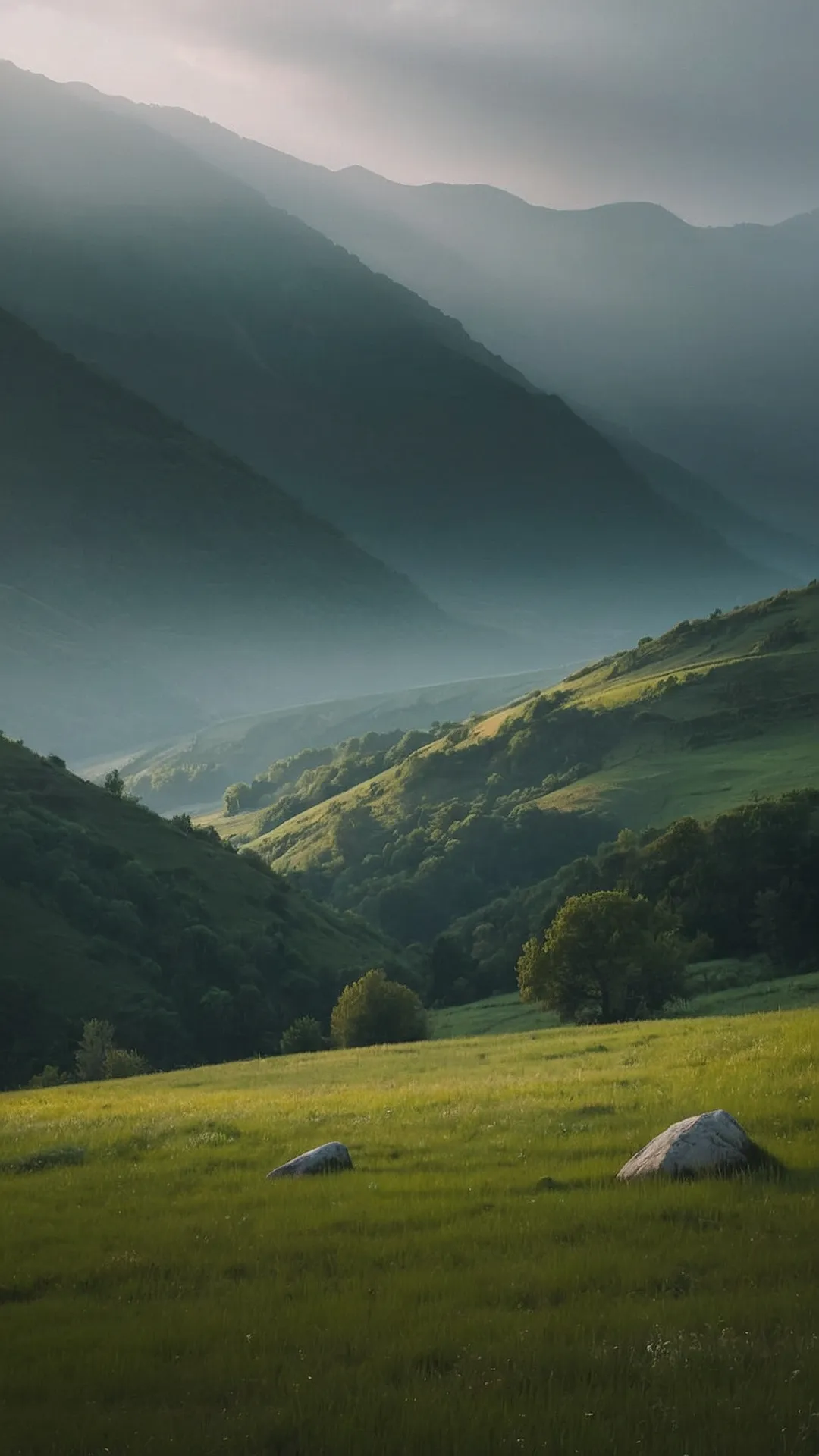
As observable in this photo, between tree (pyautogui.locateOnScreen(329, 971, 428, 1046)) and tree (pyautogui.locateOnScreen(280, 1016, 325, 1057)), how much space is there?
402 inches

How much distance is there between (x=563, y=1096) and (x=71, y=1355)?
16629 millimetres

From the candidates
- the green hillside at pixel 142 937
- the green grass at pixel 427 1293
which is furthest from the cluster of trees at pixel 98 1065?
the green grass at pixel 427 1293

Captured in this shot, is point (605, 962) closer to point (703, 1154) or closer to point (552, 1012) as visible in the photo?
point (552, 1012)

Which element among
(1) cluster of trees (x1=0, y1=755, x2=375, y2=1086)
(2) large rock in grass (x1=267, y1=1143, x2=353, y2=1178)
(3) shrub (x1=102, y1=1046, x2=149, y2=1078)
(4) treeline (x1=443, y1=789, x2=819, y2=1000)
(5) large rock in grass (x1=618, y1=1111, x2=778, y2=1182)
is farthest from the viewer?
(1) cluster of trees (x1=0, y1=755, x2=375, y2=1086)

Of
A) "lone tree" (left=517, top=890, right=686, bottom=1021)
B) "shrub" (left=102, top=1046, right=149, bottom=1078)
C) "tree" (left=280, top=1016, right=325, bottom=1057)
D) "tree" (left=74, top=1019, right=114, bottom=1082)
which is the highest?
"lone tree" (left=517, top=890, right=686, bottom=1021)

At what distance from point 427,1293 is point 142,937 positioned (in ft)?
476

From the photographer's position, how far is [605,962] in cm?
7175

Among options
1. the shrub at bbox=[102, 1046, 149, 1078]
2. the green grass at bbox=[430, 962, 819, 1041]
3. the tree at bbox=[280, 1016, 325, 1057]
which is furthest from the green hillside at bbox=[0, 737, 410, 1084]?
the shrub at bbox=[102, 1046, 149, 1078]

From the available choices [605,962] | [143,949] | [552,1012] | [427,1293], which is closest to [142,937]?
[143,949]

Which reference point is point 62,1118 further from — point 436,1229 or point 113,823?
point 113,823

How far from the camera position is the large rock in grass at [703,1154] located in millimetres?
15570

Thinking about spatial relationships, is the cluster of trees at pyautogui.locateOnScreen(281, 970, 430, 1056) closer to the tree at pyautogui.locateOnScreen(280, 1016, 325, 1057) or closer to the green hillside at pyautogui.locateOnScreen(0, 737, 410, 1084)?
the tree at pyautogui.locateOnScreen(280, 1016, 325, 1057)

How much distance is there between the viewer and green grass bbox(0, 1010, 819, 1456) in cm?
862

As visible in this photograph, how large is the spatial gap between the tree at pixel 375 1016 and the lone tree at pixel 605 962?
1461 centimetres
